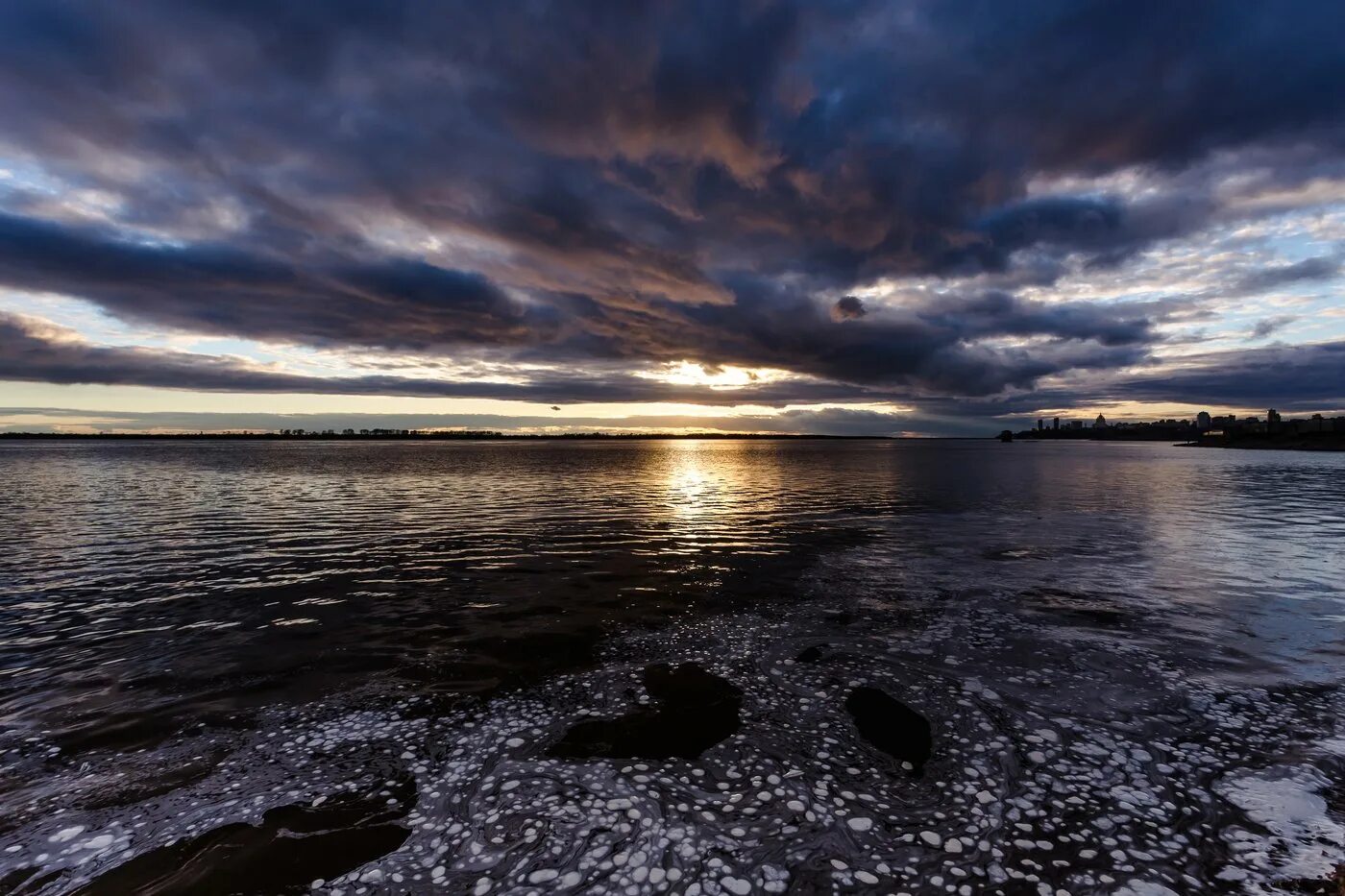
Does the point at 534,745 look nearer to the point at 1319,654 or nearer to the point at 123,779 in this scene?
the point at 123,779

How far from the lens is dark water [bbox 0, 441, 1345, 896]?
7.10 meters

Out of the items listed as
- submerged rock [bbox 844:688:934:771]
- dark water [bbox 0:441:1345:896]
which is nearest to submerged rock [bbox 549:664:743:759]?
dark water [bbox 0:441:1345:896]

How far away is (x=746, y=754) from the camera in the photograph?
9.59 m

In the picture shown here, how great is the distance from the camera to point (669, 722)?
1074 centimetres

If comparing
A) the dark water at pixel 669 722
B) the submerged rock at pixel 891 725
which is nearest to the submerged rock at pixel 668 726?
the dark water at pixel 669 722

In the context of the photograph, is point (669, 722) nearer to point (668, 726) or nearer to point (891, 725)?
point (668, 726)

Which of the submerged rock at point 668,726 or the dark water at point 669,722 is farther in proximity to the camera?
the submerged rock at point 668,726

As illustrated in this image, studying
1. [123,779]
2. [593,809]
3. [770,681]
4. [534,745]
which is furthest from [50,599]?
[770,681]

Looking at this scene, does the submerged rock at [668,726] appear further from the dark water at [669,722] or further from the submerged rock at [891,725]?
the submerged rock at [891,725]

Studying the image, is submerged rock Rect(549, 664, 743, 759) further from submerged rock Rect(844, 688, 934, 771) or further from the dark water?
submerged rock Rect(844, 688, 934, 771)

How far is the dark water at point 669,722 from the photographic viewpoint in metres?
7.10

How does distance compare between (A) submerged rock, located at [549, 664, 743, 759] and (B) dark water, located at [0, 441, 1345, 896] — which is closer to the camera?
(B) dark water, located at [0, 441, 1345, 896]

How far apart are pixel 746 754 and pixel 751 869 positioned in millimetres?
2676

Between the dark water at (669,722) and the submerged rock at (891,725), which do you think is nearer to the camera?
the dark water at (669,722)
